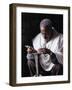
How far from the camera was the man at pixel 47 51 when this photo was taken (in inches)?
73.3

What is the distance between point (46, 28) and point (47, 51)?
0.16 meters

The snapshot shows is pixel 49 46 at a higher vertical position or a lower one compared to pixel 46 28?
lower

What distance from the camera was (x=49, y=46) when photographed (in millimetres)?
1907

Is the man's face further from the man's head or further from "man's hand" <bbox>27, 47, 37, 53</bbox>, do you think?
"man's hand" <bbox>27, 47, 37, 53</bbox>

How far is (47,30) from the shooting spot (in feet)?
6.27

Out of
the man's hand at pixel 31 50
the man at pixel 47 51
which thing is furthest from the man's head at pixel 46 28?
the man's hand at pixel 31 50

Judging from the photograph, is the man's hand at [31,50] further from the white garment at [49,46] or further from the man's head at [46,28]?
the man's head at [46,28]

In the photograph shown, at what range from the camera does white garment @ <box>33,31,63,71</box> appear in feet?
6.16

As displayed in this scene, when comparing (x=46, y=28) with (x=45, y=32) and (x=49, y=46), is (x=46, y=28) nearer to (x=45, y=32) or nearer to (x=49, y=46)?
(x=45, y=32)

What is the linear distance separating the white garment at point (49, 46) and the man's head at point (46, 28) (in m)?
0.03

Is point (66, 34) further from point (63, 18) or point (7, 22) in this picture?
point (7, 22)

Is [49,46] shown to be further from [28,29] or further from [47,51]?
[28,29]

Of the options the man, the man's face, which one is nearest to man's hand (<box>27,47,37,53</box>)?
the man

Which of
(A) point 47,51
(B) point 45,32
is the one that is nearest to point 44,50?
(A) point 47,51
